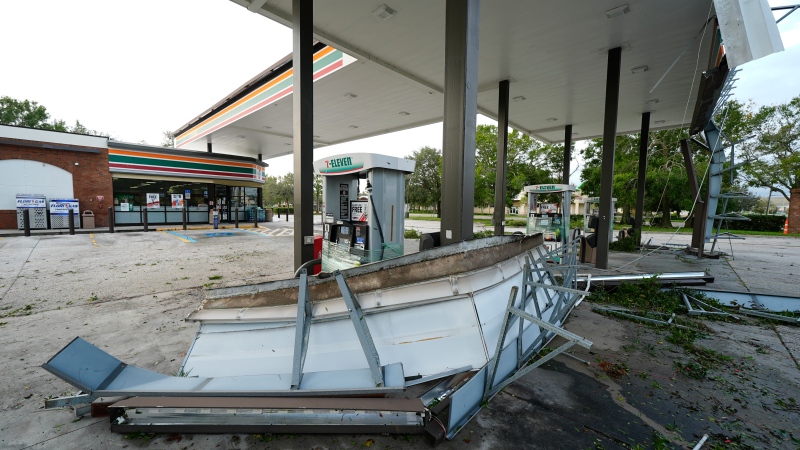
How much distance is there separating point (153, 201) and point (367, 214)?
18.1 meters

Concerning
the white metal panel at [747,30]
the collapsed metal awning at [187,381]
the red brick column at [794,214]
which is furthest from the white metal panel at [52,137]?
the red brick column at [794,214]

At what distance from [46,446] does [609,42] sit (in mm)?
10742

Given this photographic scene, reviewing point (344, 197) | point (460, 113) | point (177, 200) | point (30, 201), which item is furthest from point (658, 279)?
point (30, 201)

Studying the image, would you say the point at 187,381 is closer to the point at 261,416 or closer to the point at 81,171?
the point at 261,416

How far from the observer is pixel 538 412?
2453 millimetres

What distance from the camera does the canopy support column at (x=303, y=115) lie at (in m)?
5.42

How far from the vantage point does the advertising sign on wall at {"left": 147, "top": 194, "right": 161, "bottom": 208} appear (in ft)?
57.9

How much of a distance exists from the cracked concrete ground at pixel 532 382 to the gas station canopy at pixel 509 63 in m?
4.89

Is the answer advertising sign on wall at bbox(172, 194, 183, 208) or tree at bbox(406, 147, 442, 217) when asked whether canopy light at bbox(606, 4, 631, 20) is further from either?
tree at bbox(406, 147, 442, 217)

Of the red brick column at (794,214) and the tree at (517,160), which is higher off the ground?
the tree at (517,160)

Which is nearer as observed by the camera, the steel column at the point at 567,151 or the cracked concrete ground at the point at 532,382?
the cracked concrete ground at the point at 532,382

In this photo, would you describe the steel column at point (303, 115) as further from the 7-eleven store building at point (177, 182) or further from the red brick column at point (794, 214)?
the red brick column at point (794, 214)

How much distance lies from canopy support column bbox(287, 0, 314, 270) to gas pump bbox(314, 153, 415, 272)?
69 centimetres

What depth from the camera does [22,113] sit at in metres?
37.8
